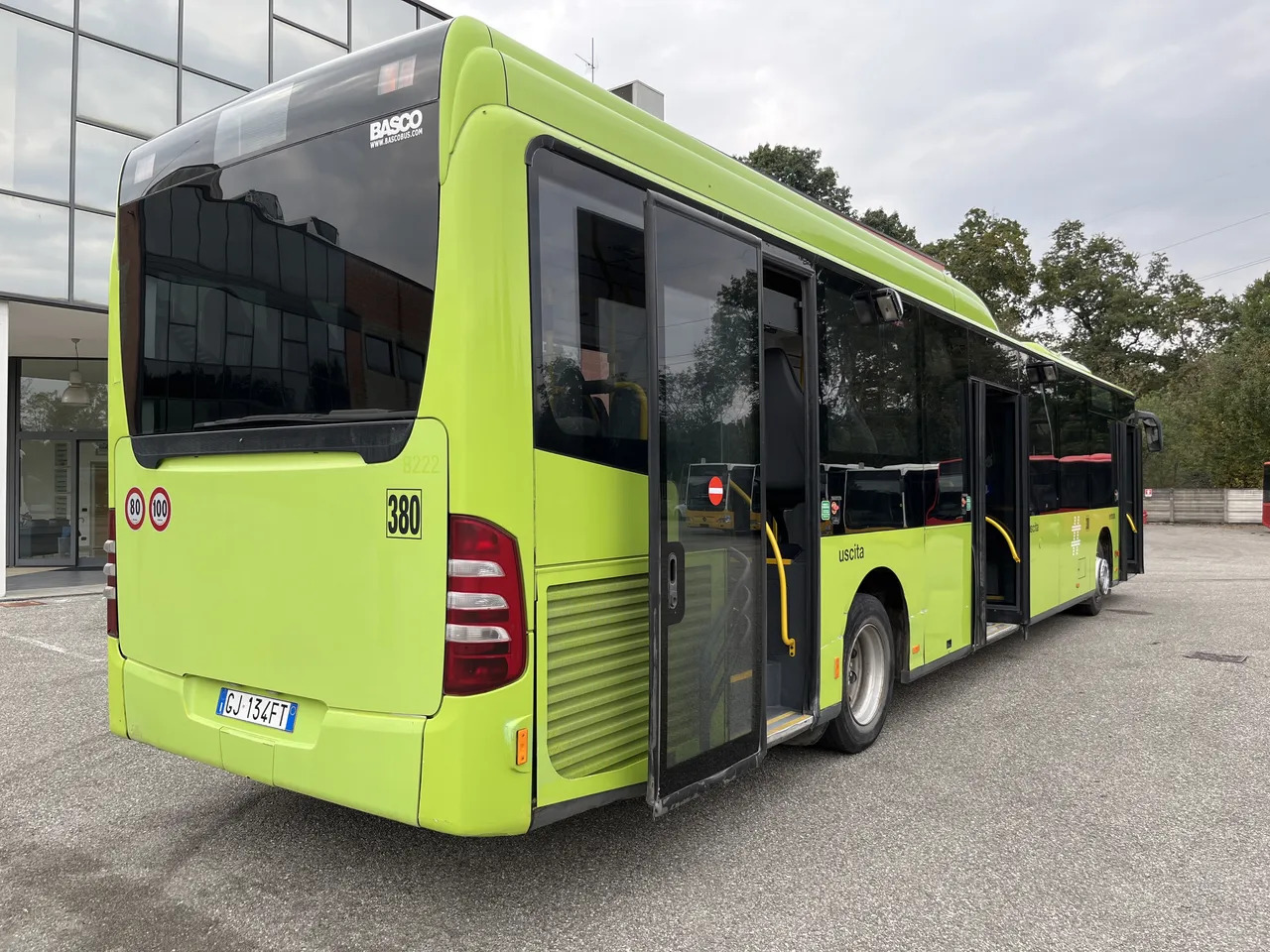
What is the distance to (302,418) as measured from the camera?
3221mm

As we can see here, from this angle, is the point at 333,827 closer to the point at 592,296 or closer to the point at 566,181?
the point at 592,296

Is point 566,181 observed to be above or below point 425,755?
above

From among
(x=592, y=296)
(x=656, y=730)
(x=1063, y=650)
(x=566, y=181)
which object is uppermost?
(x=566, y=181)

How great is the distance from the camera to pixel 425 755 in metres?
2.81

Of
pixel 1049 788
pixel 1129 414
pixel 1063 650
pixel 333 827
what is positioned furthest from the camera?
pixel 1129 414

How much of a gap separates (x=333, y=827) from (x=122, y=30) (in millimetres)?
14179

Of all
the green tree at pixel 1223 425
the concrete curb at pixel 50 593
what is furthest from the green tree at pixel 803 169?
the concrete curb at pixel 50 593

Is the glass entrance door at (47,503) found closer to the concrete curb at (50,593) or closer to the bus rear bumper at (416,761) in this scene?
the concrete curb at (50,593)

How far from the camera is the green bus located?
2840 mm

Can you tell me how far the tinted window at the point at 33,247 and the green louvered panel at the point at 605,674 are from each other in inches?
505

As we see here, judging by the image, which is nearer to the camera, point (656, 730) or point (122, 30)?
point (656, 730)

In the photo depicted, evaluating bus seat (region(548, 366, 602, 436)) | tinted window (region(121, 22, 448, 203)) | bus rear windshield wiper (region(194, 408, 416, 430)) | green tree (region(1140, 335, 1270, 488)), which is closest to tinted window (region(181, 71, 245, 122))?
tinted window (region(121, 22, 448, 203))

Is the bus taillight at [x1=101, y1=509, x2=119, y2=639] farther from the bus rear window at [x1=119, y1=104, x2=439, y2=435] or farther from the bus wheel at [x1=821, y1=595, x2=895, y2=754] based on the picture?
the bus wheel at [x1=821, y1=595, x2=895, y2=754]

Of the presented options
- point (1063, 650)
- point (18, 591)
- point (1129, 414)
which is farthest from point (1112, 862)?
point (18, 591)
